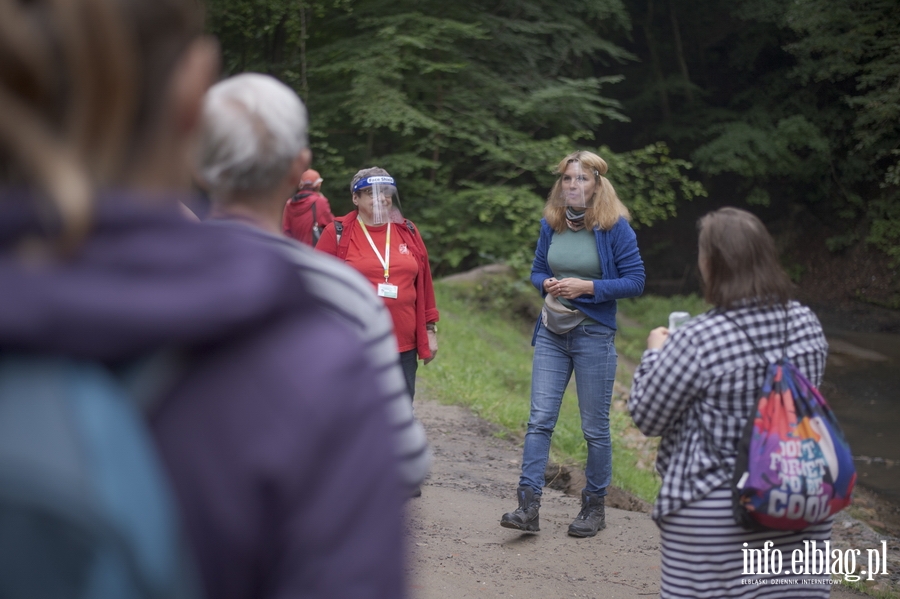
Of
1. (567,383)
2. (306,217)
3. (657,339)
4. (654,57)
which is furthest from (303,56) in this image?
(654,57)

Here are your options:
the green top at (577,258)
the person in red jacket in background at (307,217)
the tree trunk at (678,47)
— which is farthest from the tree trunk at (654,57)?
the green top at (577,258)

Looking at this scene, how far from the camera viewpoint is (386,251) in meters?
5.12

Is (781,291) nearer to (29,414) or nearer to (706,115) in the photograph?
(29,414)

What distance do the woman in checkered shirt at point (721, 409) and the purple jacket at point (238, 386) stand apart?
1.97m

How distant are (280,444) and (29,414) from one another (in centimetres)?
26

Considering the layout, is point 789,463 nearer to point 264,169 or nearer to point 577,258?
point 264,169

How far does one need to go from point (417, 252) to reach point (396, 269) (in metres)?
0.22

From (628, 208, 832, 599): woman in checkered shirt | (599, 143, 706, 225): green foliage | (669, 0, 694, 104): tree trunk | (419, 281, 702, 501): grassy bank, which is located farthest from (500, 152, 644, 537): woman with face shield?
(669, 0, 694, 104): tree trunk

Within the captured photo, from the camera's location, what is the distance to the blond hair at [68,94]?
2.87 feet

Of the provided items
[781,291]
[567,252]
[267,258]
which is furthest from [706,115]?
[267,258]

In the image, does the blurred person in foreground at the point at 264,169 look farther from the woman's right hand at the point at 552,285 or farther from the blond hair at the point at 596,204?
the blond hair at the point at 596,204

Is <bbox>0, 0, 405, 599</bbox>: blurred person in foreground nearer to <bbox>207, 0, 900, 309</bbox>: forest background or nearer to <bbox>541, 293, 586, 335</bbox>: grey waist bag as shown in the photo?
<bbox>541, 293, 586, 335</bbox>: grey waist bag

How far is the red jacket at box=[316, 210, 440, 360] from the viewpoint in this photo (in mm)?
5129

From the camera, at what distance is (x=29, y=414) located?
870 millimetres
